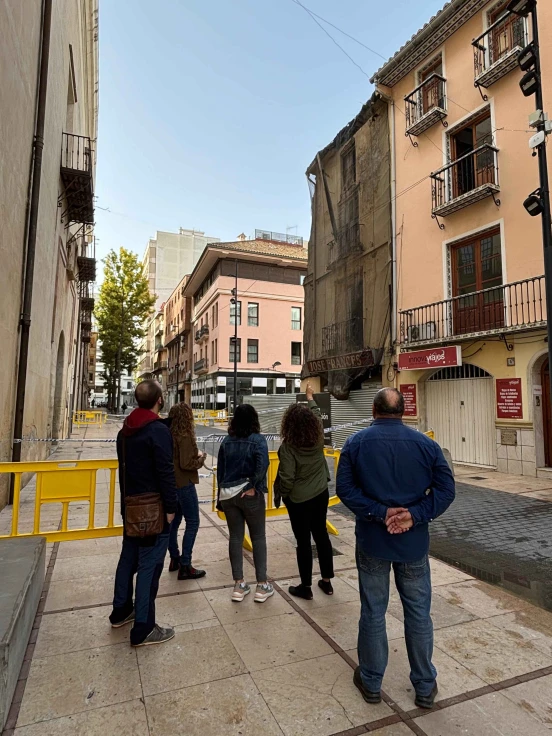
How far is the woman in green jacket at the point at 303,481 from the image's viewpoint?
3.74 m

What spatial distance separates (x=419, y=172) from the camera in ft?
48.0

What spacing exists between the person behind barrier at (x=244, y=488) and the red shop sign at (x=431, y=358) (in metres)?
9.77

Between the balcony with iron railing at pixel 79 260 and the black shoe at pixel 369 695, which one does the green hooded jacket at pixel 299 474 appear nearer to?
the black shoe at pixel 369 695

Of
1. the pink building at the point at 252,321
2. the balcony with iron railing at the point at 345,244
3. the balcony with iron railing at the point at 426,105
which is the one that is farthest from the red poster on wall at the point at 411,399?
the pink building at the point at 252,321

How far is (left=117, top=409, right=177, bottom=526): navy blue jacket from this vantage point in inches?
119

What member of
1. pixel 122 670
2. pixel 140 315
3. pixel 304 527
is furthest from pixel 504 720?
pixel 140 315

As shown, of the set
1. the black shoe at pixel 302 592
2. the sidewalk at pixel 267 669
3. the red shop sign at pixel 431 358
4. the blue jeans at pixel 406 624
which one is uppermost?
the red shop sign at pixel 431 358

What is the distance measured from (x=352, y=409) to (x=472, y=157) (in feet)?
30.7

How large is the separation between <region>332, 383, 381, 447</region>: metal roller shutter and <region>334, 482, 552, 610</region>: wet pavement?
25.4ft

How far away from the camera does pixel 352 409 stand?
1683 centimetres

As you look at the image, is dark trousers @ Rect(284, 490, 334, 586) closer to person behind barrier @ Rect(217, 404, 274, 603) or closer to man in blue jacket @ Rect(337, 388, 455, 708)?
person behind barrier @ Rect(217, 404, 274, 603)

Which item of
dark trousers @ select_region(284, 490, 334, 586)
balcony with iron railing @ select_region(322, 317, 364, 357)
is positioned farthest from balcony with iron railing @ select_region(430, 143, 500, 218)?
dark trousers @ select_region(284, 490, 334, 586)

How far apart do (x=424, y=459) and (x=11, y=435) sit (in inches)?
283

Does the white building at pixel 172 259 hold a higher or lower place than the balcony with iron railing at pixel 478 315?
higher
